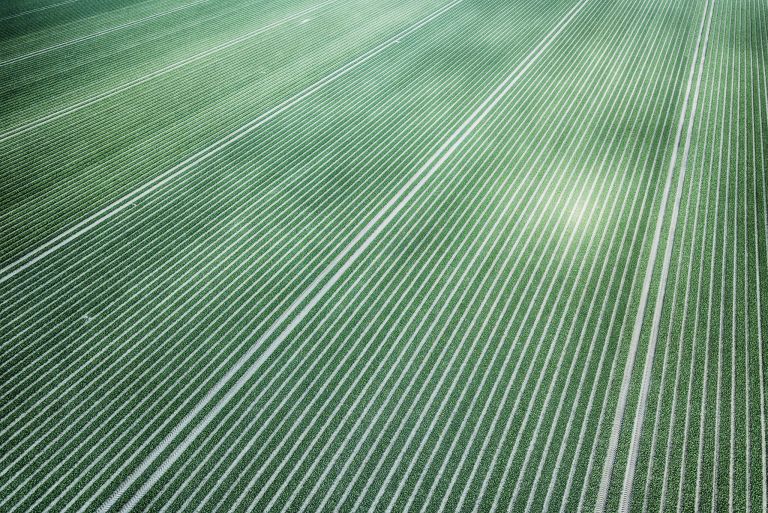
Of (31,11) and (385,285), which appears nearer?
(385,285)

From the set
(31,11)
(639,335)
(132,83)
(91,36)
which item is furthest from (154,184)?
(31,11)

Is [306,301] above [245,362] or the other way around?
above

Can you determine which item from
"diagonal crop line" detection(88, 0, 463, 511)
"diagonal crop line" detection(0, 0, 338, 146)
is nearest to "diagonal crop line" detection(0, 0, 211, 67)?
"diagonal crop line" detection(0, 0, 338, 146)

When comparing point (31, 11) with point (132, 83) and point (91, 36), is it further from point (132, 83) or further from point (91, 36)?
point (132, 83)

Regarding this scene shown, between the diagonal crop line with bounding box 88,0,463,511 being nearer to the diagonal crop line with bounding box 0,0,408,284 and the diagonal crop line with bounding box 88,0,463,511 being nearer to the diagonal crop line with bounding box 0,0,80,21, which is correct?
the diagonal crop line with bounding box 0,0,408,284

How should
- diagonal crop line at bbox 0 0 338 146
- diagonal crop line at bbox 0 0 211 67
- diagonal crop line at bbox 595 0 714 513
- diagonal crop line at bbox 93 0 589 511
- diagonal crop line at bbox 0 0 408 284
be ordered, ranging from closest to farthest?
1. diagonal crop line at bbox 595 0 714 513
2. diagonal crop line at bbox 93 0 589 511
3. diagonal crop line at bbox 0 0 408 284
4. diagonal crop line at bbox 0 0 338 146
5. diagonal crop line at bbox 0 0 211 67

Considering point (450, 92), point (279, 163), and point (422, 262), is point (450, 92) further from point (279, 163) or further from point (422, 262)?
point (422, 262)
